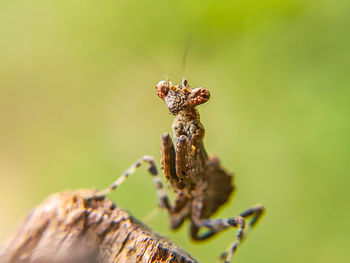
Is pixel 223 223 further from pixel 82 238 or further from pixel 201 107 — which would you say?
pixel 201 107

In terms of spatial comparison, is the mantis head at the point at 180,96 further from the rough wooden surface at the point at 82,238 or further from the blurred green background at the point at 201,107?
the blurred green background at the point at 201,107

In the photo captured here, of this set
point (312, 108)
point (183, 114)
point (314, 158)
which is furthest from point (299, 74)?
point (183, 114)

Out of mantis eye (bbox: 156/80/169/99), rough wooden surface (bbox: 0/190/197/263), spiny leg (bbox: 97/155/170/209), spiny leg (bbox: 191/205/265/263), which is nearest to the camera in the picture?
rough wooden surface (bbox: 0/190/197/263)

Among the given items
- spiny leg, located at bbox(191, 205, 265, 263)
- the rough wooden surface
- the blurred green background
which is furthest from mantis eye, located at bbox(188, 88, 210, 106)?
the blurred green background

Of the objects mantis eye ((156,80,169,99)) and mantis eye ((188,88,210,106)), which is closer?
mantis eye ((188,88,210,106))

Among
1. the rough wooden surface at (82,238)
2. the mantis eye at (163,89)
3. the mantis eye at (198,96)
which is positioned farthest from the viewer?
the mantis eye at (163,89)

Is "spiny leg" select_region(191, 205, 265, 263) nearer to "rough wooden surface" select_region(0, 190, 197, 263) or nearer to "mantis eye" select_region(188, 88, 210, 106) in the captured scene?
"mantis eye" select_region(188, 88, 210, 106)

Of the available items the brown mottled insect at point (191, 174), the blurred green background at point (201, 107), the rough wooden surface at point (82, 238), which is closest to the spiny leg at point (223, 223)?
the brown mottled insect at point (191, 174)
